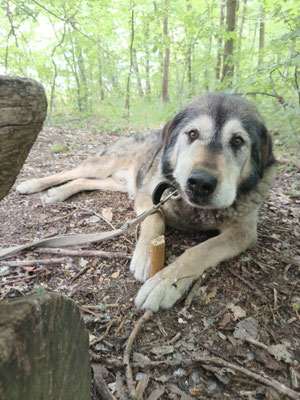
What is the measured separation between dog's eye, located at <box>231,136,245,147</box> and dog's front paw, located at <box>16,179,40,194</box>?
2.81 meters

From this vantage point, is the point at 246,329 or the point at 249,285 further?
the point at 249,285

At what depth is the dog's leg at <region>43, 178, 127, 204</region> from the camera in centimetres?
348

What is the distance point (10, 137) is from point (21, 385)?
2.94 feet

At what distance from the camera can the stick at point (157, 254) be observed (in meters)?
1.92

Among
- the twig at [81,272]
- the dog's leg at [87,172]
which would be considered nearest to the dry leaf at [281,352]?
the twig at [81,272]

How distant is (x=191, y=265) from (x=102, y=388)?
1074mm

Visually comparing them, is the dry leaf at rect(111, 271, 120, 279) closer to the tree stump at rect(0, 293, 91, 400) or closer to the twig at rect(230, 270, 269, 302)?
the twig at rect(230, 270, 269, 302)

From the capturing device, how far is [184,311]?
1.81 metres

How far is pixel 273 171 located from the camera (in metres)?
2.82

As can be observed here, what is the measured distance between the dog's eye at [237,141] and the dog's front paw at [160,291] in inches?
51.3

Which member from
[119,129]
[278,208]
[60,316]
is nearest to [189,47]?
[119,129]

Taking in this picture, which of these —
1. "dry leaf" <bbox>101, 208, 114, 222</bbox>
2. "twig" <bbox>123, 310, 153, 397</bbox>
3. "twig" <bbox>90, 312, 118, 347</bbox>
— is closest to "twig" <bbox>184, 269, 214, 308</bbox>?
"twig" <bbox>123, 310, 153, 397</bbox>

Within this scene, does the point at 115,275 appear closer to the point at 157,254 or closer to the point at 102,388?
the point at 157,254

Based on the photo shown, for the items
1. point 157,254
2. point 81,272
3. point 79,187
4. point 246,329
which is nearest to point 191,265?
point 157,254
